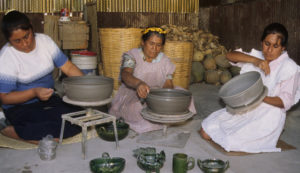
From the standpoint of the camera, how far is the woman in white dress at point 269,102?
2.87 m

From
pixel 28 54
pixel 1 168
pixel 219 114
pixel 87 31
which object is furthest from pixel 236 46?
pixel 1 168

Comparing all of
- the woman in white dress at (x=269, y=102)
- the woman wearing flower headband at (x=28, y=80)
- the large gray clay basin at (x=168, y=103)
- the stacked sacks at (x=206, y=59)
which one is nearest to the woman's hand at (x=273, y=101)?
the woman in white dress at (x=269, y=102)

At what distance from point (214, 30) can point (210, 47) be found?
0.82 metres

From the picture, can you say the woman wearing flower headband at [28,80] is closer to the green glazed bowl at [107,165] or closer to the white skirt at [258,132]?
the green glazed bowl at [107,165]

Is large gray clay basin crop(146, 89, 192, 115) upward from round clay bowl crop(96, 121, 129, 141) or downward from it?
upward

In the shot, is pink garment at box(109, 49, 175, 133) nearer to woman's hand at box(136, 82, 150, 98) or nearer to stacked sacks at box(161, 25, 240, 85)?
woman's hand at box(136, 82, 150, 98)

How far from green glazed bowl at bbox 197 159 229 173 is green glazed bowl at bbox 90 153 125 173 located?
0.66 metres

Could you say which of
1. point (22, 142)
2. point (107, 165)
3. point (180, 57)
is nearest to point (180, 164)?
point (107, 165)

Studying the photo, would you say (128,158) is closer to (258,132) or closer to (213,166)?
(213,166)

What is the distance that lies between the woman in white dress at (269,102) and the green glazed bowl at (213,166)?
1.48 feet

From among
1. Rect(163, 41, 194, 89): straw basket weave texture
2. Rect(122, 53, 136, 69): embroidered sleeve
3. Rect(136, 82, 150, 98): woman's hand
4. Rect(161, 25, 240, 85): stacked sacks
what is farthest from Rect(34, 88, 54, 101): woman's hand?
Rect(161, 25, 240, 85): stacked sacks

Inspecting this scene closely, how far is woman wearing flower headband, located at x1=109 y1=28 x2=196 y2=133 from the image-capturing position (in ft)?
11.3

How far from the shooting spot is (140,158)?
2.50 meters

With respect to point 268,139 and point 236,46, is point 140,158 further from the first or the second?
point 236,46
